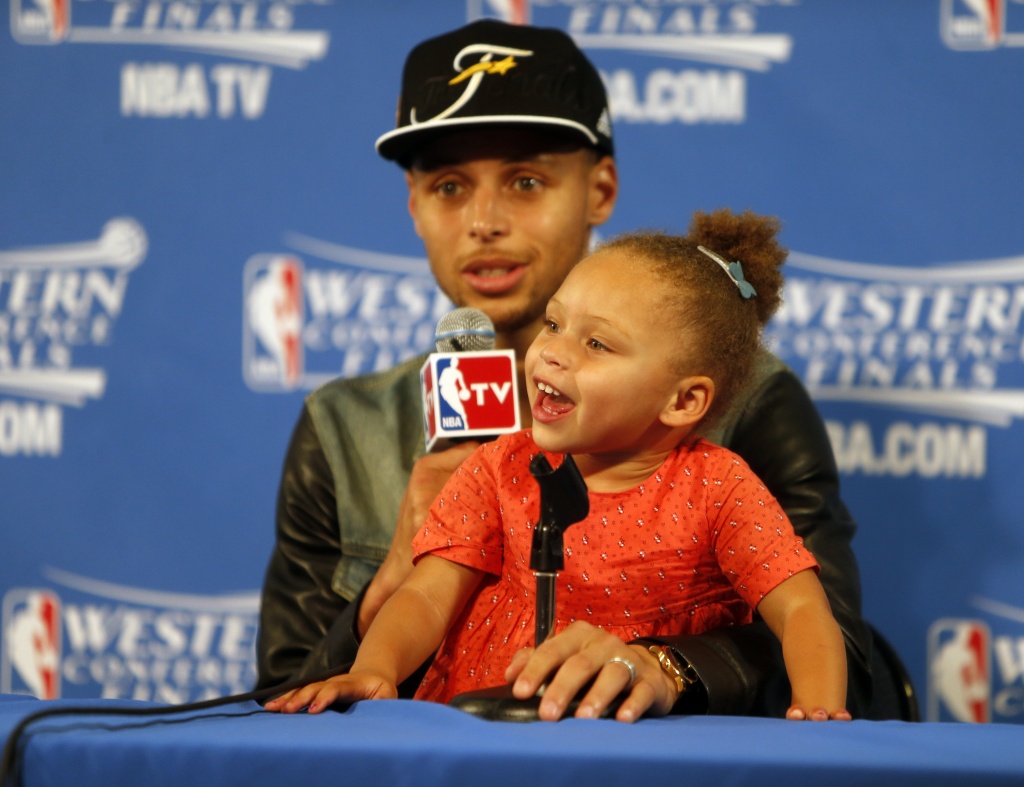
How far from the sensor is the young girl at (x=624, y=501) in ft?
4.21

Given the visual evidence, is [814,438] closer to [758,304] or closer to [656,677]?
[758,304]

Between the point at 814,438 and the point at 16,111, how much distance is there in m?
2.04

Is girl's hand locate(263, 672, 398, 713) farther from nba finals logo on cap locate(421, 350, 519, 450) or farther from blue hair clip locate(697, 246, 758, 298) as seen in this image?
blue hair clip locate(697, 246, 758, 298)

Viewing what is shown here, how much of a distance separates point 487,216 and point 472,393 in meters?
0.49

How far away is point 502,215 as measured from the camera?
192 centimetres

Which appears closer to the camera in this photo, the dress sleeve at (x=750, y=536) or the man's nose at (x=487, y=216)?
the dress sleeve at (x=750, y=536)

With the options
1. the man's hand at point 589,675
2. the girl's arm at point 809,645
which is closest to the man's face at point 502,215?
the girl's arm at point 809,645

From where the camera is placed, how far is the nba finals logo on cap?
1510 millimetres

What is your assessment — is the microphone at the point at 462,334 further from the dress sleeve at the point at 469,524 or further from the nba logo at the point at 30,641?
the nba logo at the point at 30,641

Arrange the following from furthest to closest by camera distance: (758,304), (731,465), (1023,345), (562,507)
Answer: (1023,345) < (758,304) < (731,465) < (562,507)

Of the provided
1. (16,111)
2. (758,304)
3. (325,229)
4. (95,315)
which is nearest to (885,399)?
(758,304)

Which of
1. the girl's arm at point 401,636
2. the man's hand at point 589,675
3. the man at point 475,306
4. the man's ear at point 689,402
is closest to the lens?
the man's hand at point 589,675

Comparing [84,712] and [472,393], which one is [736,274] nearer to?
[472,393]

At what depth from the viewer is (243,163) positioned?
8.71 ft
